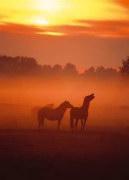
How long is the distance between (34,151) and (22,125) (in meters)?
11.7

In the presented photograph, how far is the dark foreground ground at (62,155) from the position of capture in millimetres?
20812

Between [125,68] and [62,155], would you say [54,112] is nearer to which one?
[62,155]

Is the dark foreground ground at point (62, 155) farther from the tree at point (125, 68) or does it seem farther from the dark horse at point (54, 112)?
the tree at point (125, 68)

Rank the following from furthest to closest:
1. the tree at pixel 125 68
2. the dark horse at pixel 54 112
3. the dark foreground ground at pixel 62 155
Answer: the tree at pixel 125 68, the dark horse at pixel 54 112, the dark foreground ground at pixel 62 155

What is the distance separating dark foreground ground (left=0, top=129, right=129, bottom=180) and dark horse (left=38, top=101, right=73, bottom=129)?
81.0 inches

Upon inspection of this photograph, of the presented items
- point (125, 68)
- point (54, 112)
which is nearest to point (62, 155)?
point (54, 112)

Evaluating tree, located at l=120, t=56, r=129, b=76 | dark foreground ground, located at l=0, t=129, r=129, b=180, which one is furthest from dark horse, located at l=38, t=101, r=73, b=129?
tree, located at l=120, t=56, r=129, b=76

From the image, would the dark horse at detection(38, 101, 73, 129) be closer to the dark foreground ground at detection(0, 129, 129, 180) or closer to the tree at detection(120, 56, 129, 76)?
the dark foreground ground at detection(0, 129, 129, 180)

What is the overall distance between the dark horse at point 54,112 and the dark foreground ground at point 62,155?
2057mm

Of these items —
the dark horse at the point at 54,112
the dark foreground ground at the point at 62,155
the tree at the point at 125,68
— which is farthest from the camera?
the tree at the point at 125,68

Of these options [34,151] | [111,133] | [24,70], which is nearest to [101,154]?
[34,151]

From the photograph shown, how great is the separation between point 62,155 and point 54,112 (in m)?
9.66

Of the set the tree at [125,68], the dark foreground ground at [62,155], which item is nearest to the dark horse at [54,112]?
the dark foreground ground at [62,155]

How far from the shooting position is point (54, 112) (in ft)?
110
